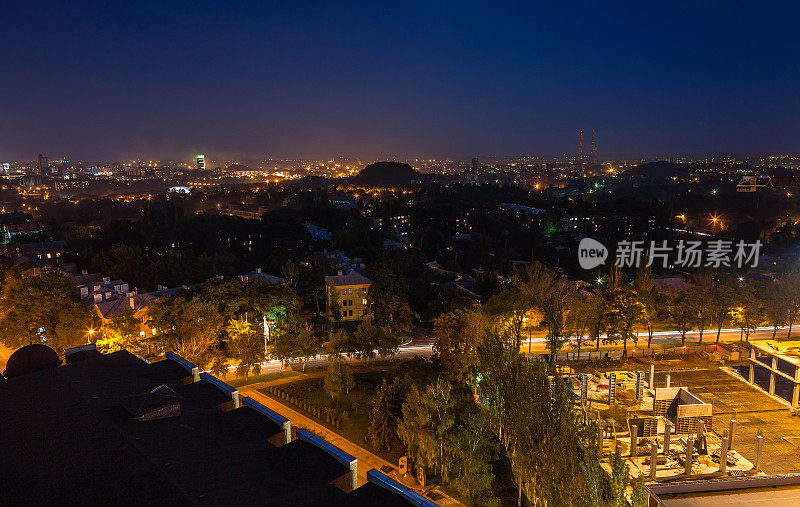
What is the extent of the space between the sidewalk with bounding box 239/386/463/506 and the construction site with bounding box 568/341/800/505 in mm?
5210

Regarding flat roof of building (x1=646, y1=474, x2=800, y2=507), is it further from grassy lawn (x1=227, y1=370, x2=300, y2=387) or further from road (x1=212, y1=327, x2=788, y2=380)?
grassy lawn (x1=227, y1=370, x2=300, y2=387)

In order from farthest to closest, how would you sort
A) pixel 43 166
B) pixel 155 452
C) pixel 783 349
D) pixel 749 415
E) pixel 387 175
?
pixel 43 166 < pixel 387 175 < pixel 783 349 < pixel 749 415 < pixel 155 452

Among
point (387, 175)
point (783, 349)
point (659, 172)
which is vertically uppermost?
point (659, 172)

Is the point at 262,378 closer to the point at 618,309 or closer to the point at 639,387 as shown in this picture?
the point at 639,387

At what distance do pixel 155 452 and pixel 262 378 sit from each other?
484 inches

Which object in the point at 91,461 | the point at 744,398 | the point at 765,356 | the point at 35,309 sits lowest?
the point at 744,398

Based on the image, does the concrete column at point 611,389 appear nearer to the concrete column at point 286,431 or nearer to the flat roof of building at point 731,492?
the flat roof of building at point 731,492

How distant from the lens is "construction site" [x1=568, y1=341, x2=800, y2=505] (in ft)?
35.3

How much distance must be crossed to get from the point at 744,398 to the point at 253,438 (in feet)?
58.8

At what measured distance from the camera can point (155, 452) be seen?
7.53 m

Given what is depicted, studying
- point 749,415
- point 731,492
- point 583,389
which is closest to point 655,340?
point 749,415

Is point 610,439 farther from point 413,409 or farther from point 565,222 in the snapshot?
point 565,222

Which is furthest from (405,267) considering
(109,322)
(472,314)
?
(109,322)

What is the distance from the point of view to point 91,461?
7051 mm
